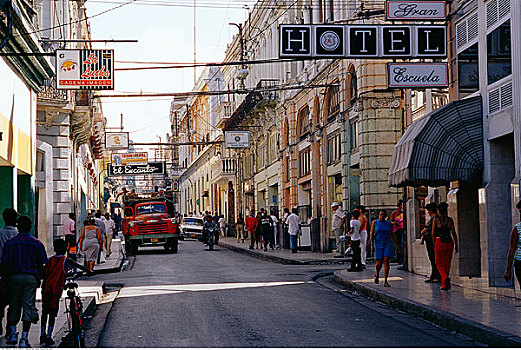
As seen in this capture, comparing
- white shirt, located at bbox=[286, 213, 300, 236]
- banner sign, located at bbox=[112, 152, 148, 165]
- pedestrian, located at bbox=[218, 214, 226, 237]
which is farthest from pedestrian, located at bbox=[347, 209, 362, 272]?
banner sign, located at bbox=[112, 152, 148, 165]

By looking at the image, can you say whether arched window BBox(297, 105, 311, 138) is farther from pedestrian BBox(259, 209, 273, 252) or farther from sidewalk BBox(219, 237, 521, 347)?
sidewalk BBox(219, 237, 521, 347)

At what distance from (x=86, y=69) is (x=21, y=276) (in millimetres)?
13936

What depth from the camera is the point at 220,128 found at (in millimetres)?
64188

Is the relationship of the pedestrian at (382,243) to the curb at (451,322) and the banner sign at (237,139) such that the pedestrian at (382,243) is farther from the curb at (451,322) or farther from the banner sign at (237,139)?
the banner sign at (237,139)

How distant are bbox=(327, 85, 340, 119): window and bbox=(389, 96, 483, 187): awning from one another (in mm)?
13054

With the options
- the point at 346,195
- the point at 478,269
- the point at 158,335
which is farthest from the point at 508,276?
the point at 346,195

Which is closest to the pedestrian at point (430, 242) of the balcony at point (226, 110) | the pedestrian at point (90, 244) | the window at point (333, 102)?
the pedestrian at point (90, 244)

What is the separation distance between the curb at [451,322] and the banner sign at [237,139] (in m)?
28.5

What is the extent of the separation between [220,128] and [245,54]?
1348 centimetres

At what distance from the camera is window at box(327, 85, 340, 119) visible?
31531 mm

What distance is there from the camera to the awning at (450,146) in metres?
17.7

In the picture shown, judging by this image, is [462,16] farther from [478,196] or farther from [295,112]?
[295,112]

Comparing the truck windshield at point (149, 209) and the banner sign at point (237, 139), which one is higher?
the banner sign at point (237, 139)

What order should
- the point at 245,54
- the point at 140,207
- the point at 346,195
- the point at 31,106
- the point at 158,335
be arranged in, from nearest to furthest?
the point at 158,335, the point at 31,106, the point at 346,195, the point at 140,207, the point at 245,54
